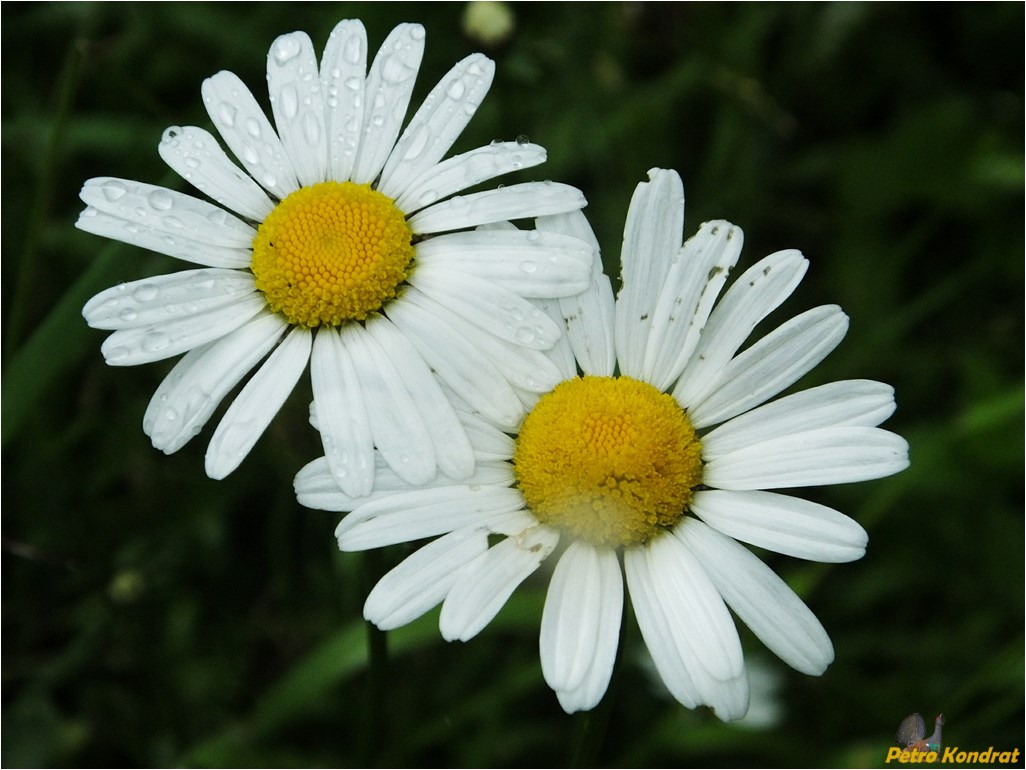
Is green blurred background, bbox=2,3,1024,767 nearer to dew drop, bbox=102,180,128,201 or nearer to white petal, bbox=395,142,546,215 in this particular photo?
dew drop, bbox=102,180,128,201

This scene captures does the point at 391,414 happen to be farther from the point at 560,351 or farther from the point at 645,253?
the point at 645,253

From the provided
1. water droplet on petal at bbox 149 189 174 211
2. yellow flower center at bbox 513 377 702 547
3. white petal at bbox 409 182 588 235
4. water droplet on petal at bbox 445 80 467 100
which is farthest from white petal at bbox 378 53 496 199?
yellow flower center at bbox 513 377 702 547

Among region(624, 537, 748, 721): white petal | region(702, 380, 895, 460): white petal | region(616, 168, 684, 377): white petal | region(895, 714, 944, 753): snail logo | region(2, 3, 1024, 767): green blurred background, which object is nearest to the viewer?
region(624, 537, 748, 721): white petal

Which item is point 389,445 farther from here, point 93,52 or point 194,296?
point 93,52

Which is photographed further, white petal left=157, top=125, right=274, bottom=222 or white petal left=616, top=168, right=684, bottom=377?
white petal left=157, top=125, right=274, bottom=222

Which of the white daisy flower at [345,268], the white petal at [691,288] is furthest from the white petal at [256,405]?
the white petal at [691,288]

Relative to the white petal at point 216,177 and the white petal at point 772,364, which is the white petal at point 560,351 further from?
the white petal at point 216,177

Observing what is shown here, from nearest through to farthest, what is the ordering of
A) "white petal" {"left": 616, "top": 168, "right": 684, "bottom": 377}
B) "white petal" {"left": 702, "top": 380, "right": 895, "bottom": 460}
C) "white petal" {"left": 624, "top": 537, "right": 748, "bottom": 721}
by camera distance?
"white petal" {"left": 624, "top": 537, "right": 748, "bottom": 721}, "white petal" {"left": 702, "top": 380, "right": 895, "bottom": 460}, "white petal" {"left": 616, "top": 168, "right": 684, "bottom": 377}
